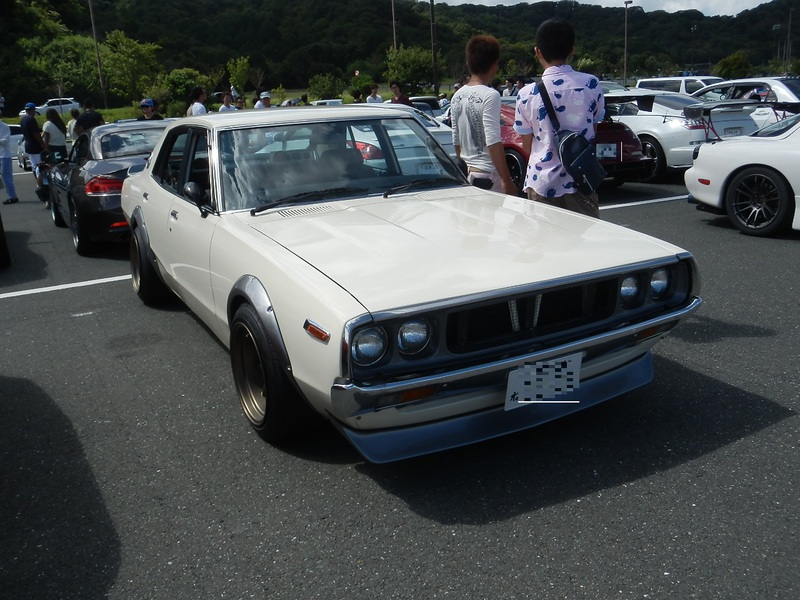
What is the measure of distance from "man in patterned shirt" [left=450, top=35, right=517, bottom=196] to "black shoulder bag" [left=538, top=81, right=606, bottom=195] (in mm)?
467

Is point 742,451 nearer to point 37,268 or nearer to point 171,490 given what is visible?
point 171,490

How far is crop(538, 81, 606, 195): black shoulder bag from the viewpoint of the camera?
14.0 feet

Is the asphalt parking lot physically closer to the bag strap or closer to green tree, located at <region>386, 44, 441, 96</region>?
the bag strap

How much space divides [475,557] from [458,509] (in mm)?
315

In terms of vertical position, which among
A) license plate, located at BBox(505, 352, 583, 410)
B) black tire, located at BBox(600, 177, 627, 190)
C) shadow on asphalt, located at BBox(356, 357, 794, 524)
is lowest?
shadow on asphalt, located at BBox(356, 357, 794, 524)

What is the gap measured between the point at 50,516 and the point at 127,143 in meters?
6.34

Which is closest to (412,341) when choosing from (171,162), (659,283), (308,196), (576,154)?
(659,283)

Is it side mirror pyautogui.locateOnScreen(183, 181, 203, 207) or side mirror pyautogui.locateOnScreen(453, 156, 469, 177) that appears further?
side mirror pyautogui.locateOnScreen(453, 156, 469, 177)

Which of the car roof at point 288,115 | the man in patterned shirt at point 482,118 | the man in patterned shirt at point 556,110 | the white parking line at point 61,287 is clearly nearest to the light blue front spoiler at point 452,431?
the man in patterned shirt at point 556,110

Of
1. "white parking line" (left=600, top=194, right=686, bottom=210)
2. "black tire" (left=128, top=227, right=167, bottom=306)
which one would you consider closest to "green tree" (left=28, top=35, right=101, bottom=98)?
"white parking line" (left=600, top=194, right=686, bottom=210)

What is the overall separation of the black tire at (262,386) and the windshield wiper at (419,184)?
49.5 inches

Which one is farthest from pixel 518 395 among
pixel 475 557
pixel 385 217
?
pixel 385 217

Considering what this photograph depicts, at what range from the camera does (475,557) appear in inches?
101

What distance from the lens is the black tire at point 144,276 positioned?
5410 millimetres
